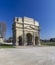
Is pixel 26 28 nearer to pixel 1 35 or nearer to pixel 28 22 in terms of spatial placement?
pixel 28 22

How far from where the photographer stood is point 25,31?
128 feet

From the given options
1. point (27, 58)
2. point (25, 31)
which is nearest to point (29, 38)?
point (25, 31)

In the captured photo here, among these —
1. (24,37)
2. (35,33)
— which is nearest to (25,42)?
(24,37)

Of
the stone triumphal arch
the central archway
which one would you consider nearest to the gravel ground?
the stone triumphal arch

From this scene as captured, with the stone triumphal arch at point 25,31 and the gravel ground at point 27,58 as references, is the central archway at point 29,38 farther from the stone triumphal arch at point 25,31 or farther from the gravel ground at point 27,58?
the gravel ground at point 27,58

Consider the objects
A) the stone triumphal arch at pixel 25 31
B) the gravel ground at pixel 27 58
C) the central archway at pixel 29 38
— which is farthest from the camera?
the central archway at pixel 29 38

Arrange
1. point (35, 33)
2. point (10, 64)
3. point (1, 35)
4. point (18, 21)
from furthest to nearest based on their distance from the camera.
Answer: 1. point (1, 35)
2. point (35, 33)
3. point (18, 21)
4. point (10, 64)

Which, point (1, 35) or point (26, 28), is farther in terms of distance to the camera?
point (1, 35)

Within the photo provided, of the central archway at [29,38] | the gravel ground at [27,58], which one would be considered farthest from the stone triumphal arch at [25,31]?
the gravel ground at [27,58]

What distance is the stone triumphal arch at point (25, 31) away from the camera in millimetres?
37812

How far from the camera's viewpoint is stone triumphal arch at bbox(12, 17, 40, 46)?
3781 centimetres

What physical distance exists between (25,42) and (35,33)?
4.07m

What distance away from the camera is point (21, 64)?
9156 mm

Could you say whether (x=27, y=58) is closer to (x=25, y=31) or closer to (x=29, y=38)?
(x=25, y=31)
